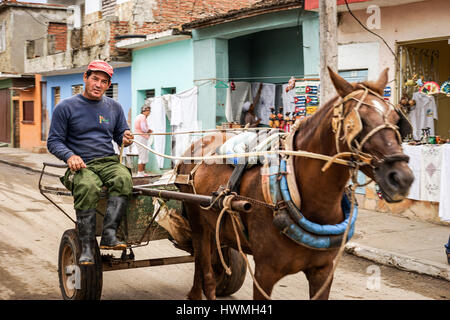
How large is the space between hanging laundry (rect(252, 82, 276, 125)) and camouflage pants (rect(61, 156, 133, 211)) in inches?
372

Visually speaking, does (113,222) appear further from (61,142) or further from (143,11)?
(143,11)

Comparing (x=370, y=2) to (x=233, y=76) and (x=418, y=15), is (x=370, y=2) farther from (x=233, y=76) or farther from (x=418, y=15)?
(x=233, y=76)

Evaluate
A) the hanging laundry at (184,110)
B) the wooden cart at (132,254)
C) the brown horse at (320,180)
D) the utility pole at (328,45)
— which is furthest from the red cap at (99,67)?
the hanging laundry at (184,110)

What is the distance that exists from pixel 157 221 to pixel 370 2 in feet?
21.7

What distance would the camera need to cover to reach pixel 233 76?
1565 centimetres

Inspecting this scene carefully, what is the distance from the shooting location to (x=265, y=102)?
1409cm

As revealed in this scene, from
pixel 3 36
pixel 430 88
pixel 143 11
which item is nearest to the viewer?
pixel 430 88

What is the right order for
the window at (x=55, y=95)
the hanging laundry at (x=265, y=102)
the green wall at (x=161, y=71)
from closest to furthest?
the hanging laundry at (x=265, y=102)
the green wall at (x=161, y=71)
the window at (x=55, y=95)

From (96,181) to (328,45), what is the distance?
182 inches

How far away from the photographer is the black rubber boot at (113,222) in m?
4.39

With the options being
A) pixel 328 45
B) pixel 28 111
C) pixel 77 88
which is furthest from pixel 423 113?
pixel 28 111

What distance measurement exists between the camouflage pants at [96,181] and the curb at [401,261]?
3691mm

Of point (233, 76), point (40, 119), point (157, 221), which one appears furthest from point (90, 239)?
point (40, 119)

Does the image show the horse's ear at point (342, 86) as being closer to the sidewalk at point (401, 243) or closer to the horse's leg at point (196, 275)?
the horse's leg at point (196, 275)
